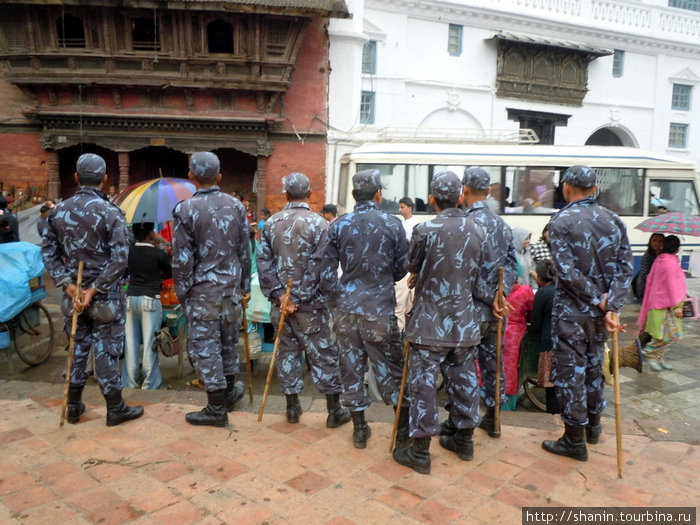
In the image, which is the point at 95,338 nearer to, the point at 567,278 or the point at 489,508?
the point at 489,508

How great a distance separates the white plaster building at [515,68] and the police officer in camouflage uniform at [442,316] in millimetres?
11133

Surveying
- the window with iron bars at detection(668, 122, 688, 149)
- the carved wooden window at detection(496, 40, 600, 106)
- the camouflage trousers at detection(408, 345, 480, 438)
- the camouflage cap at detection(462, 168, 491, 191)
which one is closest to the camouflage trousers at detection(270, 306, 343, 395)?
the camouflage trousers at detection(408, 345, 480, 438)

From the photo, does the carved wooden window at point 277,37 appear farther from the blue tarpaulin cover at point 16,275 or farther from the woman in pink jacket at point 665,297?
the woman in pink jacket at point 665,297

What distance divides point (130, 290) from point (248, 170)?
10879mm

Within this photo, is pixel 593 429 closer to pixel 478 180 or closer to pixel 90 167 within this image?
pixel 478 180

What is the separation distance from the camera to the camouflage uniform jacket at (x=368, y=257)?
363 cm

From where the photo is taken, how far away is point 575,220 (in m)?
3.60

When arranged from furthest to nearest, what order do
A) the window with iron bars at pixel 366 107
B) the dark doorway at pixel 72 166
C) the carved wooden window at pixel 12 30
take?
the window with iron bars at pixel 366 107 < the dark doorway at pixel 72 166 < the carved wooden window at pixel 12 30

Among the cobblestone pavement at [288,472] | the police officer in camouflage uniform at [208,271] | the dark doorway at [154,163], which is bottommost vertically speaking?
the cobblestone pavement at [288,472]

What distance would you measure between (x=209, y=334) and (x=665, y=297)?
5068 millimetres

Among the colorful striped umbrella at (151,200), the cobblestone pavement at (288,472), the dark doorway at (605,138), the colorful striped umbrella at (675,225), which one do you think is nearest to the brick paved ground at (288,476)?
the cobblestone pavement at (288,472)

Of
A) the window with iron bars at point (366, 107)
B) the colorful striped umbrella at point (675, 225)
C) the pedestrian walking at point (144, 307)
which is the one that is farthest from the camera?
the window with iron bars at point (366, 107)

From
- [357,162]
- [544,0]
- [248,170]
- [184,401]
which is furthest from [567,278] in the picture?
[544,0]

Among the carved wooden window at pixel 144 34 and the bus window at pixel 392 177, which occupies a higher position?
the carved wooden window at pixel 144 34
